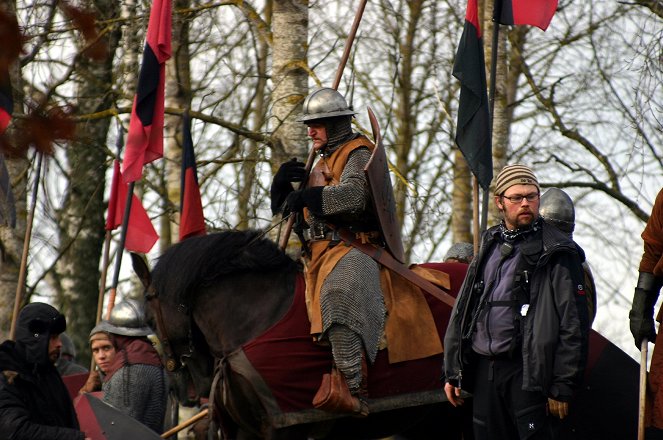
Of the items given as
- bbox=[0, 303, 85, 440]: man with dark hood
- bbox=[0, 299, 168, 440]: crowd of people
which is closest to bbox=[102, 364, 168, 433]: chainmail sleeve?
bbox=[0, 299, 168, 440]: crowd of people

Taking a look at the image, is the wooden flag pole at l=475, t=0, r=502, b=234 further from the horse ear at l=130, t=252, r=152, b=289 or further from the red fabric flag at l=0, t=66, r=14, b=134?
the red fabric flag at l=0, t=66, r=14, b=134

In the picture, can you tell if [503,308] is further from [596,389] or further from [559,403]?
[596,389]

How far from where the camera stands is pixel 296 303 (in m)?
8.20

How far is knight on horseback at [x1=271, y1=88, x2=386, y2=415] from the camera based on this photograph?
8.01 metres

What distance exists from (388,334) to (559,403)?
174cm

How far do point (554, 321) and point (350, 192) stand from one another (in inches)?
71.3

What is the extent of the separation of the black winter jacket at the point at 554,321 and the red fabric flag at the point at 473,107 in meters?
2.16

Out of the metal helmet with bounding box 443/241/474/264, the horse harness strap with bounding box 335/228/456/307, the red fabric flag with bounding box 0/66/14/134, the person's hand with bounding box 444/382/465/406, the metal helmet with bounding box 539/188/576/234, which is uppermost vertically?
the red fabric flag with bounding box 0/66/14/134

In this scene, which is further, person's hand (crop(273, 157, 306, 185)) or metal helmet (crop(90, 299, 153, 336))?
metal helmet (crop(90, 299, 153, 336))

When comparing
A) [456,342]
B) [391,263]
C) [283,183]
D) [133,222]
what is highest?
[133,222]

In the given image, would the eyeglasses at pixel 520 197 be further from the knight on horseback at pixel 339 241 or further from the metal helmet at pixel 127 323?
the metal helmet at pixel 127 323

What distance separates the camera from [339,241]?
841cm

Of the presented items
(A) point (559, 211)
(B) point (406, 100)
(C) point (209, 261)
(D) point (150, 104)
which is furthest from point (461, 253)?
(B) point (406, 100)

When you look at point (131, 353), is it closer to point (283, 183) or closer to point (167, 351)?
point (167, 351)
